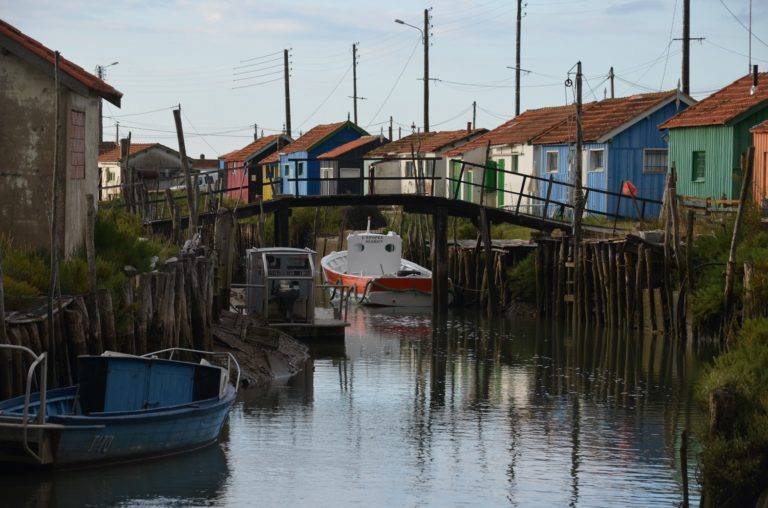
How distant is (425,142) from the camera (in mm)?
69062

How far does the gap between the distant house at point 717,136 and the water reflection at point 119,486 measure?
26.8m

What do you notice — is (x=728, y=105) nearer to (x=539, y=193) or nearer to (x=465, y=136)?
(x=539, y=193)

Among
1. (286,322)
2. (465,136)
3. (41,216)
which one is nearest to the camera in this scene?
(41,216)

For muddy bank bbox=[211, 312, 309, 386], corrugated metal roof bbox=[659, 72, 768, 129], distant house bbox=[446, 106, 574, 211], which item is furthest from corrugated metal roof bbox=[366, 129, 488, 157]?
muddy bank bbox=[211, 312, 309, 386]

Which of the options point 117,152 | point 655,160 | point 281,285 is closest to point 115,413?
point 281,285

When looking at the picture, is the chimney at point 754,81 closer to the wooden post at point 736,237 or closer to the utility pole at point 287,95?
the wooden post at point 736,237

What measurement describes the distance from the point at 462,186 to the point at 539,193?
29.9 feet

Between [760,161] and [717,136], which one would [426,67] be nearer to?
[717,136]

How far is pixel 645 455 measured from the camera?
19.1m

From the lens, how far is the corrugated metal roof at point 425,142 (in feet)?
215

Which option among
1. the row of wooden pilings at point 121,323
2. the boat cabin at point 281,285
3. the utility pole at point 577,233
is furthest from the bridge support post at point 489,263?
the row of wooden pilings at point 121,323

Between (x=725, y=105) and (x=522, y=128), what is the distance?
603 inches

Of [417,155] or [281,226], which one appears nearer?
[281,226]

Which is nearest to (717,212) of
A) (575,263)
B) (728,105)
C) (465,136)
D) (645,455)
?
(575,263)
